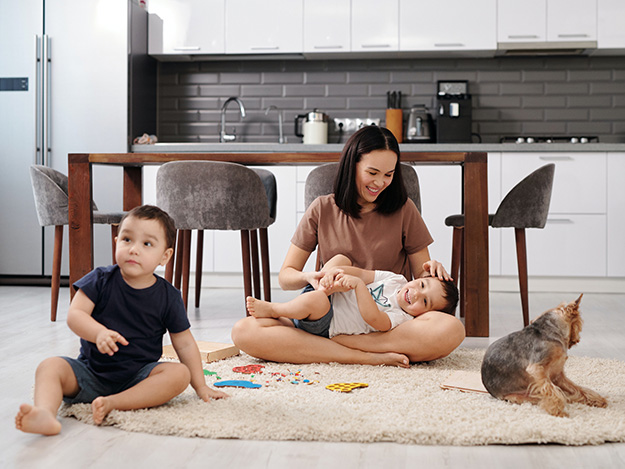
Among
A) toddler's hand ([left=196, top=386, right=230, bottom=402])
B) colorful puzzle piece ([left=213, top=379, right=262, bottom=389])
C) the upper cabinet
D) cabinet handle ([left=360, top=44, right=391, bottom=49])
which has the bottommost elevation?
colorful puzzle piece ([left=213, top=379, right=262, bottom=389])

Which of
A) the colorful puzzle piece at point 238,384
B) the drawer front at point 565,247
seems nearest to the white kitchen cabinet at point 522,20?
the drawer front at point 565,247

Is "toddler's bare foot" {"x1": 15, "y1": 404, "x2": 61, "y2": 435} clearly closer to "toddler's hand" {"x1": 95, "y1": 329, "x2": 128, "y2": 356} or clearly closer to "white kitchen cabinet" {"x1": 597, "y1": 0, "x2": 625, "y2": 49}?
"toddler's hand" {"x1": 95, "y1": 329, "x2": 128, "y2": 356}

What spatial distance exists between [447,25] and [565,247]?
1657mm

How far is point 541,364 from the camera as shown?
4.81 ft

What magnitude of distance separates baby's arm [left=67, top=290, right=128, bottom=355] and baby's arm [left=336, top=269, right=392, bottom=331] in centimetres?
66

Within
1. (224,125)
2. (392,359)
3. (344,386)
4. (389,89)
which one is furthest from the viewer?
(224,125)

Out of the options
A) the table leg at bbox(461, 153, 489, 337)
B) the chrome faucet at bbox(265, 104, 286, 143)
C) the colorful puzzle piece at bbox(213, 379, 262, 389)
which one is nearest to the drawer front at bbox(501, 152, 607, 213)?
the chrome faucet at bbox(265, 104, 286, 143)

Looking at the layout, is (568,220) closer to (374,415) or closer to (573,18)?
(573,18)

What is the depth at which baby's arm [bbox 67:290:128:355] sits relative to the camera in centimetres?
137

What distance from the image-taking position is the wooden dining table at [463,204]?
2594 millimetres

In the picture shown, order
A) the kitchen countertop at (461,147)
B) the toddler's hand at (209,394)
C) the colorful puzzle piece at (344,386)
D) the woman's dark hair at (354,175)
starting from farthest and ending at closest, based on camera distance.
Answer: the kitchen countertop at (461,147) < the woman's dark hair at (354,175) < the colorful puzzle piece at (344,386) < the toddler's hand at (209,394)

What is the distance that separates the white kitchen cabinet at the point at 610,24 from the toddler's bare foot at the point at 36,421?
4.22 meters

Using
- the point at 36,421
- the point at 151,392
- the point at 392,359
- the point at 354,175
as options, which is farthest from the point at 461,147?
the point at 36,421

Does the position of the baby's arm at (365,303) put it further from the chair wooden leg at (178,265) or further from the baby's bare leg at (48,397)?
the chair wooden leg at (178,265)
